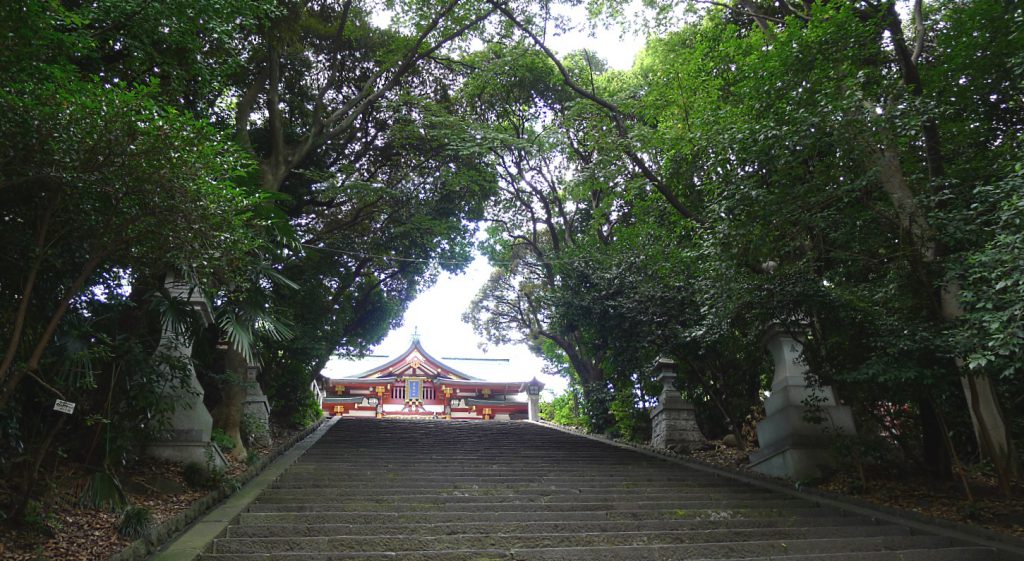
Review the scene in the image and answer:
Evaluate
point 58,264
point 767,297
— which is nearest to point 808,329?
point 767,297

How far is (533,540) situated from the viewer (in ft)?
17.9

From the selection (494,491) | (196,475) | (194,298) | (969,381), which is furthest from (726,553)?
(194,298)

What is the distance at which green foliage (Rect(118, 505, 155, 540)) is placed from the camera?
17.2 ft

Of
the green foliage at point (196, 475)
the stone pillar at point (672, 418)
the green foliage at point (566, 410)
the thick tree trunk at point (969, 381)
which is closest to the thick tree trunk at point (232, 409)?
the green foliage at point (196, 475)

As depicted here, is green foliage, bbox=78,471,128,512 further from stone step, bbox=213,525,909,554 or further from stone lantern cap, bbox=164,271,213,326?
stone lantern cap, bbox=164,271,213,326

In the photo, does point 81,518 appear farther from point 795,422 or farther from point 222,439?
point 795,422

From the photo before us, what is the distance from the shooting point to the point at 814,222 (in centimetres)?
710

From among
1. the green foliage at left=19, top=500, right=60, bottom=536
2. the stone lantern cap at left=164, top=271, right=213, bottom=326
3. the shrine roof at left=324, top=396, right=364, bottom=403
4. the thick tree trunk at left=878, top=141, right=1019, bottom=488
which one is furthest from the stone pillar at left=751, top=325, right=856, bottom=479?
the shrine roof at left=324, top=396, right=364, bottom=403

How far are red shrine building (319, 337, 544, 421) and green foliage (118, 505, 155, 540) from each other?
889 inches

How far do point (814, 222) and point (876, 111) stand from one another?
4.92 feet

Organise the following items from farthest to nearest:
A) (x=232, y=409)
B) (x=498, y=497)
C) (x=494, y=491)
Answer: (x=232, y=409), (x=494, y=491), (x=498, y=497)

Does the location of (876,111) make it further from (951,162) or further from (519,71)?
(519,71)

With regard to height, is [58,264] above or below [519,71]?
below

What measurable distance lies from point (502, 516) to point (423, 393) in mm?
23363
